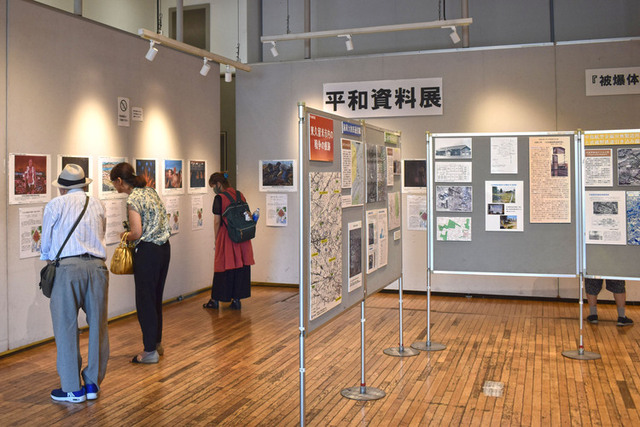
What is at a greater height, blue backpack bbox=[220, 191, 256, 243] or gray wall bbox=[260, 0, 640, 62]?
gray wall bbox=[260, 0, 640, 62]

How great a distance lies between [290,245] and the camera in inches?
388

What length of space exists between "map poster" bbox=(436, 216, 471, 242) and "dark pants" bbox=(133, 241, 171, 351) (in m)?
2.50

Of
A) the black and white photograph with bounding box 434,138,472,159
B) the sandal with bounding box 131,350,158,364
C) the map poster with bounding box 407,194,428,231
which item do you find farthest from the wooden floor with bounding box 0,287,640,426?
the black and white photograph with bounding box 434,138,472,159

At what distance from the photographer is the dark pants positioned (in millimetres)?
5605

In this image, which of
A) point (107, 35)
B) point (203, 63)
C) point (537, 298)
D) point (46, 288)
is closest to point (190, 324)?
point (46, 288)

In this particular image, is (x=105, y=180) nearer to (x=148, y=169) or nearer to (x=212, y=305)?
(x=148, y=169)

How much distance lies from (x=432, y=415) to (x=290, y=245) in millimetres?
5581

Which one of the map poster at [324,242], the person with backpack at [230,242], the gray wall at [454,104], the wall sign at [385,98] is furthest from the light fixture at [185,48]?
the map poster at [324,242]

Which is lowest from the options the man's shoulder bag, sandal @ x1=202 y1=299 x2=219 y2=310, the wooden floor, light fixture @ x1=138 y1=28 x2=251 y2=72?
the wooden floor

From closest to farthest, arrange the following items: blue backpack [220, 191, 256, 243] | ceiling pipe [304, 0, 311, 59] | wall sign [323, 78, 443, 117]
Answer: blue backpack [220, 191, 256, 243] → wall sign [323, 78, 443, 117] → ceiling pipe [304, 0, 311, 59]

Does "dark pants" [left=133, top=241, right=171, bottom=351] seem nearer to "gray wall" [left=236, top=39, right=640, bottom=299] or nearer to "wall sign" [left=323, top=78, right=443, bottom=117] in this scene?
"gray wall" [left=236, top=39, right=640, bottom=299]

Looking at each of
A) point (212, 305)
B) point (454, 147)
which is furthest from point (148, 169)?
point (454, 147)

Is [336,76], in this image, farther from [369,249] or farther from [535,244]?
[369,249]

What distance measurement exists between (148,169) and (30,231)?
6.81ft
